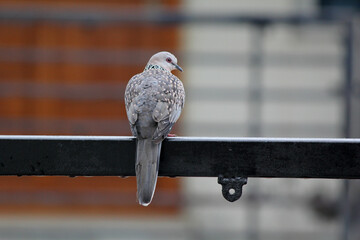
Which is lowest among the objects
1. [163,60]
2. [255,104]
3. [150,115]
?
[150,115]

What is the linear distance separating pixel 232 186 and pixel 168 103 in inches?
32.2

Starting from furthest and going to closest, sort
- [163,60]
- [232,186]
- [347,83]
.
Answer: [347,83] < [163,60] < [232,186]

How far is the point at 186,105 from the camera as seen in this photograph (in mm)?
5984

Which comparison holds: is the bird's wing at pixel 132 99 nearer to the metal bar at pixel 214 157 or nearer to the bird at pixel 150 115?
the bird at pixel 150 115

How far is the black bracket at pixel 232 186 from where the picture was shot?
181 cm

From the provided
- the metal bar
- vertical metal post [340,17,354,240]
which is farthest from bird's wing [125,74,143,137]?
vertical metal post [340,17,354,240]

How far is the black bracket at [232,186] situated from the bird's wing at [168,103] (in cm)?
46

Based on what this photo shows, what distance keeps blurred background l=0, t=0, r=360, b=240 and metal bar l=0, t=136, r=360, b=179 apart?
3.83 m

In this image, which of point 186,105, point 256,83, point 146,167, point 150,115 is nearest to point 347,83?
point 256,83

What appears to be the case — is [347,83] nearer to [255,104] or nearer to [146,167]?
[255,104]

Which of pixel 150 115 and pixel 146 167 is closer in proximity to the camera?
pixel 146 167

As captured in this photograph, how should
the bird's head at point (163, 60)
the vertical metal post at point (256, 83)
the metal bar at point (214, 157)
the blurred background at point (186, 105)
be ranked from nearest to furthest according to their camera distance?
the metal bar at point (214, 157), the bird's head at point (163, 60), the vertical metal post at point (256, 83), the blurred background at point (186, 105)

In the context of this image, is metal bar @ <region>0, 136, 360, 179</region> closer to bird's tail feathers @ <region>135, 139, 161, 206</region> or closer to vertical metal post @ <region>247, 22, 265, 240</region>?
bird's tail feathers @ <region>135, 139, 161, 206</region>

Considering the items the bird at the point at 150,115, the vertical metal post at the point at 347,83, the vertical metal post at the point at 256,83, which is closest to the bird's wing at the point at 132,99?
the bird at the point at 150,115
